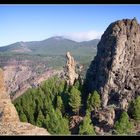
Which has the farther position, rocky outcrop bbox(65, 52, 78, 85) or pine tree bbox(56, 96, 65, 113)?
rocky outcrop bbox(65, 52, 78, 85)

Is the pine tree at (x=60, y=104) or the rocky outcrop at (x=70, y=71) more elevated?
the rocky outcrop at (x=70, y=71)

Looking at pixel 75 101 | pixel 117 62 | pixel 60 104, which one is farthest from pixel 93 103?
pixel 117 62

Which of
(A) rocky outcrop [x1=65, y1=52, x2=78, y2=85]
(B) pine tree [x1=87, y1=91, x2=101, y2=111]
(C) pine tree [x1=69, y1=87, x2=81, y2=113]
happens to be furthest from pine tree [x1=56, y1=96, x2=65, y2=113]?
(A) rocky outcrop [x1=65, y1=52, x2=78, y2=85]

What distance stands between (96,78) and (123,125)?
77.0 feet

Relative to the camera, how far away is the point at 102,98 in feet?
180

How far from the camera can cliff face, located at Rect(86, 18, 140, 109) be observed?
5653 cm

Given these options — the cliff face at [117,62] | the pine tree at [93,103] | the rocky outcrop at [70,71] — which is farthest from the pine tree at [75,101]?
the rocky outcrop at [70,71]

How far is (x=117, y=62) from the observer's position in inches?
2292

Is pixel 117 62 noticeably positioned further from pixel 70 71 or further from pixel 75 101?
pixel 70 71

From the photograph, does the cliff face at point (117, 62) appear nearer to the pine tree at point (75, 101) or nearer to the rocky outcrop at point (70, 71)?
the pine tree at point (75, 101)

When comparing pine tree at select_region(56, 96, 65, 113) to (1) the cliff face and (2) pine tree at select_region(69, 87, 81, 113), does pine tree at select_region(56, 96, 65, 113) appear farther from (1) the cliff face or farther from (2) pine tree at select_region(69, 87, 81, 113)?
(1) the cliff face

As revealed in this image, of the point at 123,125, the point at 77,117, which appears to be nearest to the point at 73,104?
the point at 77,117

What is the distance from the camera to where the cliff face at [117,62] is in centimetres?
5653
